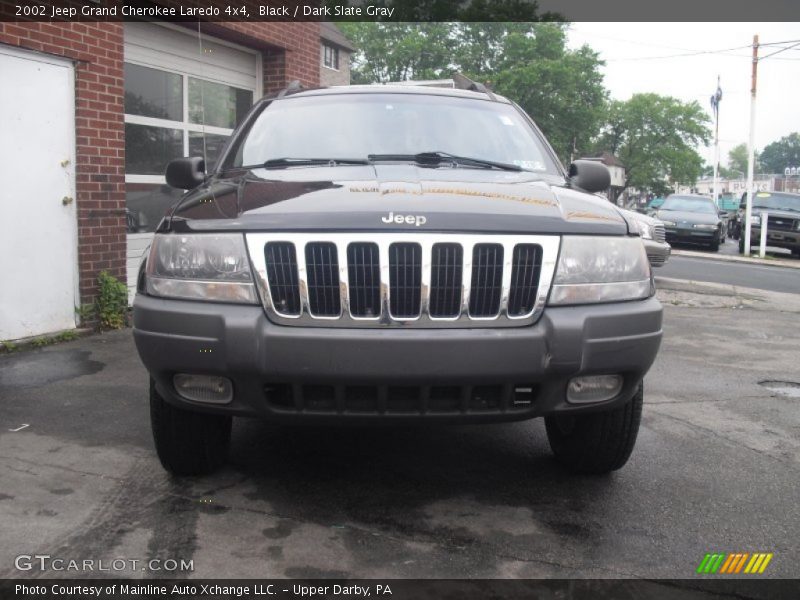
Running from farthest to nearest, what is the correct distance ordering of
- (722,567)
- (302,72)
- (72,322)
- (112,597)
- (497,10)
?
(497,10) < (302,72) < (72,322) < (722,567) < (112,597)

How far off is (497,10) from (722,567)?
54863 millimetres

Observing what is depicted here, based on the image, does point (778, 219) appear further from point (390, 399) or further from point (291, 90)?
point (390, 399)

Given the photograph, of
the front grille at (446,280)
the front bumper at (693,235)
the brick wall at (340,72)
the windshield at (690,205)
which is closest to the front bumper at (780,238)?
the windshield at (690,205)

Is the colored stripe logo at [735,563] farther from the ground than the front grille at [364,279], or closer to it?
closer to it

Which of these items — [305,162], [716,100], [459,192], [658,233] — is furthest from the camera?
[716,100]

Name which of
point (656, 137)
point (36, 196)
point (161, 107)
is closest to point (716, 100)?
point (656, 137)

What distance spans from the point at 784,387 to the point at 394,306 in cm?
402

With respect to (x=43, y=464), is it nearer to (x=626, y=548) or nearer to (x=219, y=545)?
(x=219, y=545)

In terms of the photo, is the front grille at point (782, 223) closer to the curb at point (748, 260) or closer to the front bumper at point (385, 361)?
the curb at point (748, 260)

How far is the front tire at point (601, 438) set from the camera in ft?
11.0

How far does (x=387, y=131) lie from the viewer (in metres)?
4.14

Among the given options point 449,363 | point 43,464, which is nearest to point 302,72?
point 43,464

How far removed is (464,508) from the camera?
3.21 meters

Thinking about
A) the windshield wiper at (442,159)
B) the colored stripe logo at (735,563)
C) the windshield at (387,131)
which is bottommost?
the colored stripe logo at (735,563)
